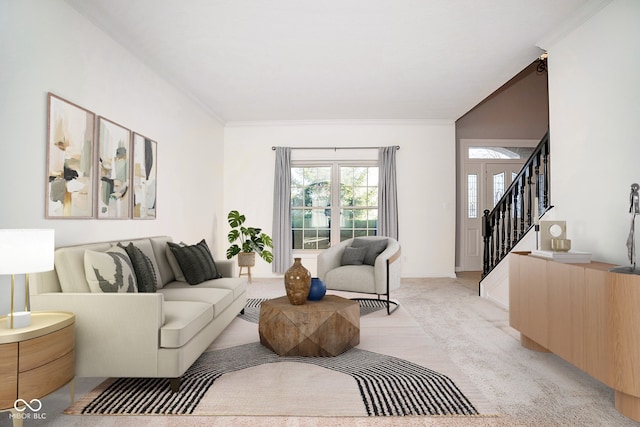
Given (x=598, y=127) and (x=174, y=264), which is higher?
(x=598, y=127)

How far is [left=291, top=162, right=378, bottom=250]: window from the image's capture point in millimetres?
6914

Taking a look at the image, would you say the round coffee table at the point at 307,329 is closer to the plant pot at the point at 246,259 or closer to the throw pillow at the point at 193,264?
the throw pillow at the point at 193,264

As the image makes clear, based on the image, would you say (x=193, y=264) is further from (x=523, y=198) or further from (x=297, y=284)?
(x=523, y=198)

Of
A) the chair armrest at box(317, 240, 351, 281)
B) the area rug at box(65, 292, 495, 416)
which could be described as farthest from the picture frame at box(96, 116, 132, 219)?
the chair armrest at box(317, 240, 351, 281)

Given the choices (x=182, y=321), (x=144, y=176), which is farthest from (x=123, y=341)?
(x=144, y=176)

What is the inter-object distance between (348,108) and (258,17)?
2935 mm

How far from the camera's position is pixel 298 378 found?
258 cm

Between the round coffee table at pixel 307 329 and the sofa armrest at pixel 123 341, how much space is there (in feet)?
3.04

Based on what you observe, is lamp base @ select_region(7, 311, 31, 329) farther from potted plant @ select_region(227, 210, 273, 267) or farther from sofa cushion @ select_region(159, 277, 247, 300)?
potted plant @ select_region(227, 210, 273, 267)

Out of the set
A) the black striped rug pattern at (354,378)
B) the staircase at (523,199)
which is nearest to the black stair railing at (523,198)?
the staircase at (523,199)

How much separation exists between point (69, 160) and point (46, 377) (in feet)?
5.33

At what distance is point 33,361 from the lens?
1900mm

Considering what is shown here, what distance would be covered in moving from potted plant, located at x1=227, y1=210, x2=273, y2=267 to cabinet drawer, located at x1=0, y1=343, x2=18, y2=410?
4.28 m

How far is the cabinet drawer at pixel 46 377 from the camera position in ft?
6.12
